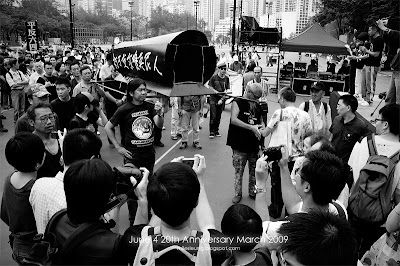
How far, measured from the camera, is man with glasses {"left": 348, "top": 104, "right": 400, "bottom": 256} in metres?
3.08

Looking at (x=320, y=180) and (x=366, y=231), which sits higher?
(x=320, y=180)

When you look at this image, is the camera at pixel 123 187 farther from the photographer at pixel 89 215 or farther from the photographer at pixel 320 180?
the photographer at pixel 320 180

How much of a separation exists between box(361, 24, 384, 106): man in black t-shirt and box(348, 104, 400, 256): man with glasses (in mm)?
6379

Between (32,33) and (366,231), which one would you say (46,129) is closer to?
(366,231)

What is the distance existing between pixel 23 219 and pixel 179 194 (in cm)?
140

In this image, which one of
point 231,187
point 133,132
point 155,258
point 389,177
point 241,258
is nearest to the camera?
point 155,258

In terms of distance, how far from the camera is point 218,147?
27.3 ft

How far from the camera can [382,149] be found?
328 cm

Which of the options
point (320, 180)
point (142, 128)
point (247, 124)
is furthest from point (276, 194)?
point (320, 180)

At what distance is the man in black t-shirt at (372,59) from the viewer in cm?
893

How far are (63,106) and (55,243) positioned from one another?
12.9ft

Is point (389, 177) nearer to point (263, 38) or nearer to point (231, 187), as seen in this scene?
point (231, 187)

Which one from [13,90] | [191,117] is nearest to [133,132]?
[191,117]

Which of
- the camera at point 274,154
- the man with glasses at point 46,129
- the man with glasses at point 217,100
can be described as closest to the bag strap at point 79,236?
the camera at point 274,154
